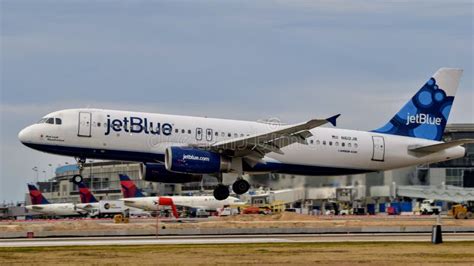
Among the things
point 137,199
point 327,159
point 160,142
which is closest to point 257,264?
point 160,142

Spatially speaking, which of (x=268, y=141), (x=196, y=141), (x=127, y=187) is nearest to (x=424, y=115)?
(x=268, y=141)

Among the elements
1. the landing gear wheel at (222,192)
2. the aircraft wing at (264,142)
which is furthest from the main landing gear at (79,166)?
the landing gear wheel at (222,192)

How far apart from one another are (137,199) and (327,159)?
58.3 m

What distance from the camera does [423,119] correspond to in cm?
6925

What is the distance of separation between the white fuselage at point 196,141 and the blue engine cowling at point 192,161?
102 centimetres

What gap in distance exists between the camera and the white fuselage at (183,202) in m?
119

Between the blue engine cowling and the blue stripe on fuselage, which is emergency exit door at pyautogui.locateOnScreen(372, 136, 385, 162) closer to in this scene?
the blue stripe on fuselage

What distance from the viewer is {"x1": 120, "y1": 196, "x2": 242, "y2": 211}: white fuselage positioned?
11881 centimetres

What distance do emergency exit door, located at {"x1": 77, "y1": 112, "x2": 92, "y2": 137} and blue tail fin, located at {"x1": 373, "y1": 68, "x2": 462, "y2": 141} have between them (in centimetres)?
2001

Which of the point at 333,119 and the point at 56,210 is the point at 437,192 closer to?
the point at 333,119

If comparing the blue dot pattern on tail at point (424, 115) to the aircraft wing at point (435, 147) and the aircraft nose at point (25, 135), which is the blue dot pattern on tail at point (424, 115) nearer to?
the aircraft wing at point (435, 147)

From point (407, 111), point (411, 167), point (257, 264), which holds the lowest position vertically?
point (257, 264)

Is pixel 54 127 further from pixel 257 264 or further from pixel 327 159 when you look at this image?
pixel 257 264

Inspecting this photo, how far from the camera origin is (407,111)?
227ft
